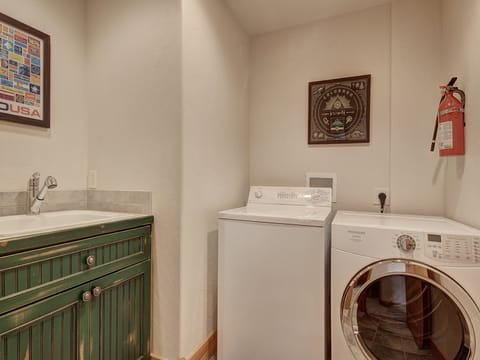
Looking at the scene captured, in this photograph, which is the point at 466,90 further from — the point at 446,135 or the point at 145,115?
the point at 145,115

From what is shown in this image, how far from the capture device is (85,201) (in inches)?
68.2

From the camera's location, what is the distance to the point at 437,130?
171 centimetres

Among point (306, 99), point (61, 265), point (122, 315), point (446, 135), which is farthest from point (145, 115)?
point (446, 135)

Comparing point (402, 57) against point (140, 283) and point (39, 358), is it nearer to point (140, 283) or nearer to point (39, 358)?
point (140, 283)

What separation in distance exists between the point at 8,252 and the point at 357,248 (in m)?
1.39

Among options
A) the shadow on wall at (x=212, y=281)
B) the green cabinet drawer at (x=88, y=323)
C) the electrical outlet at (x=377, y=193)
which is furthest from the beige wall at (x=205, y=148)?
the electrical outlet at (x=377, y=193)

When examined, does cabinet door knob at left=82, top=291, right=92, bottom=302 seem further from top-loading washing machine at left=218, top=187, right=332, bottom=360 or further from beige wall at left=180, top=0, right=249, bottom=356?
top-loading washing machine at left=218, top=187, right=332, bottom=360

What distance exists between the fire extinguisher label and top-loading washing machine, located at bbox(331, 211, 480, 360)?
52 centimetres

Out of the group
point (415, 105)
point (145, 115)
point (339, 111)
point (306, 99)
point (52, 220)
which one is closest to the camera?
point (52, 220)

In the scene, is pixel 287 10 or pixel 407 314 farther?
pixel 287 10

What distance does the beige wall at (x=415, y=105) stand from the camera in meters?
1.81

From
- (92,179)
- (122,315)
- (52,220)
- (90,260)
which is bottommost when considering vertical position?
(122,315)

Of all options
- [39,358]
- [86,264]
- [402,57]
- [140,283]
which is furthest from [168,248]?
[402,57]

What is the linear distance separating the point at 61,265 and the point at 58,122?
968 mm
